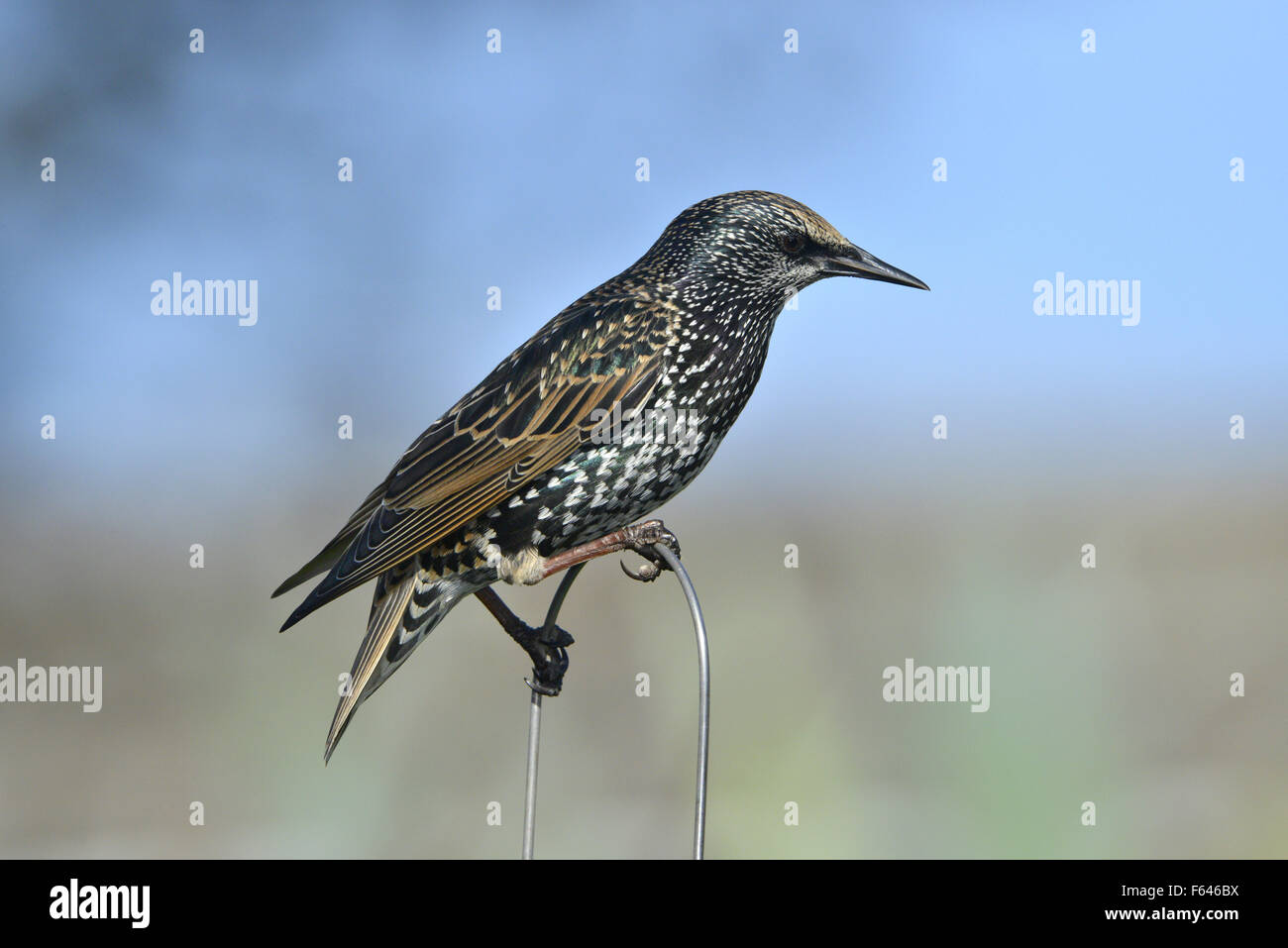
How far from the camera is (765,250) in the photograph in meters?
3.79

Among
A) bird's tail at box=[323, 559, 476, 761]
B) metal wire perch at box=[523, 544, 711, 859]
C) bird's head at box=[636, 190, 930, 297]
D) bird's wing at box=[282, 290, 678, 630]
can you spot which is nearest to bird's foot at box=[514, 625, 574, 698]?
metal wire perch at box=[523, 544, 711, 859]

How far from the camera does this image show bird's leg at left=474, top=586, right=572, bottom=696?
368 centimetres

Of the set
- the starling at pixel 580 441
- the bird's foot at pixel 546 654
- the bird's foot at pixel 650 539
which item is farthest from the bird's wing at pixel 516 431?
the bird's foot at pixel 546 654

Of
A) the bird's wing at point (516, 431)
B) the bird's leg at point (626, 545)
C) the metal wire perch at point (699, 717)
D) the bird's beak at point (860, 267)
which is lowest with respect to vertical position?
the metal wire perch at point (699, 717)

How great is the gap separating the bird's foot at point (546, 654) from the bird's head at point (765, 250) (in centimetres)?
117

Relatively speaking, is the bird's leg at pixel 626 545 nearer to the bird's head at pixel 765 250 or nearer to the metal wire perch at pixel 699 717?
the metal wire perch at pixel 699 717

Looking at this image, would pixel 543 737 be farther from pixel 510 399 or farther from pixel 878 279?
Answer: pixel 878 279

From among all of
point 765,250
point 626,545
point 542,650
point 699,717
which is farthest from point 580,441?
point 699,717

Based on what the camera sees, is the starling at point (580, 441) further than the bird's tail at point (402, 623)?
No

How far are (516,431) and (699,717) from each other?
1.14 m

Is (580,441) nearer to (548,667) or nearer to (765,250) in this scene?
(548,667)

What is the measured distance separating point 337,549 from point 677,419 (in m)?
1.14

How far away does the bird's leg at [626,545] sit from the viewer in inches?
134

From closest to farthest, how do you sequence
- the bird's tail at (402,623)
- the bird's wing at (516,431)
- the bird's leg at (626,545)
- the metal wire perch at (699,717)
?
the metal wire perch at (699,717) < the bird's leg at (626,545) < the bird's wing at (516,431) < the bird's tail at (402,623)
